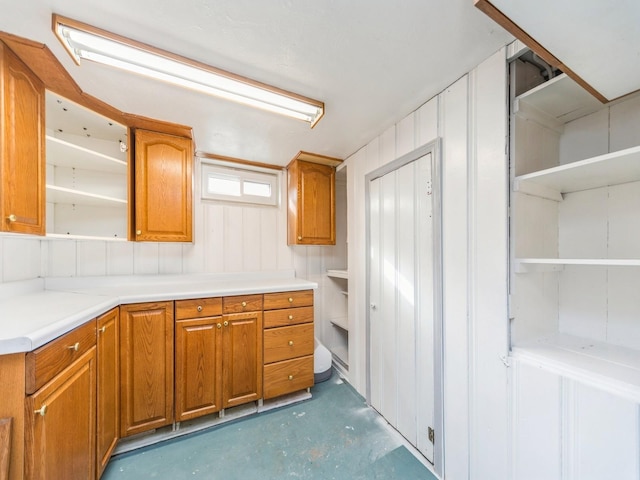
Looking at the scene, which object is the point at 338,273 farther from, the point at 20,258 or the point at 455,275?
the point at 20,258

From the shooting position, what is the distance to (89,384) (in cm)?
114

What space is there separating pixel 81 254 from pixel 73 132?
871mm

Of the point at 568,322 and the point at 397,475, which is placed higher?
the point at 568,322

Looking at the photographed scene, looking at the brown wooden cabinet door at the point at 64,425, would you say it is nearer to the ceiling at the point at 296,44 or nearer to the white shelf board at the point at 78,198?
the white shelf board at the point at 78,198

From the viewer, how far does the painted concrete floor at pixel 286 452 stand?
1315 mm

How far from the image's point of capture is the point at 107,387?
4.31ft

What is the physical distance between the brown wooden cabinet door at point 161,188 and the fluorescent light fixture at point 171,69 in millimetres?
690

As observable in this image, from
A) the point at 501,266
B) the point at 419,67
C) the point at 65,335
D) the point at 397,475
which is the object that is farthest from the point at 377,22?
the point at 397,475

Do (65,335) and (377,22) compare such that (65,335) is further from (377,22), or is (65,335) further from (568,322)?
(568,322)

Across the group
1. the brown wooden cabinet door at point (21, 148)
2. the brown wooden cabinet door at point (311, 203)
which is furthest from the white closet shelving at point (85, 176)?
the brown wooden cabinet door at point (311, 203)

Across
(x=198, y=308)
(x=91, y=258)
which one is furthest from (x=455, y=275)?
(x=91, y=258)

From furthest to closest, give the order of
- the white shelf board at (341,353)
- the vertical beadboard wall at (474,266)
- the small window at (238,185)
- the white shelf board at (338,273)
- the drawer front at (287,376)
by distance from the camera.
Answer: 1. the white shelf board at (341,353)
2. the white shelf board at (338,273)
3. the small window at (238,185)
4. the drawer front at (287,376)
5. the vertical beadboard wall at (474,266)

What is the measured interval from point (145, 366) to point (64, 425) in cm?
54

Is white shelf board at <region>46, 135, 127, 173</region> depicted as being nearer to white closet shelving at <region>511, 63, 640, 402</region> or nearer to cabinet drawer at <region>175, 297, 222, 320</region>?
cabinet drawer at <region>175, 297, 222, 320</region>
